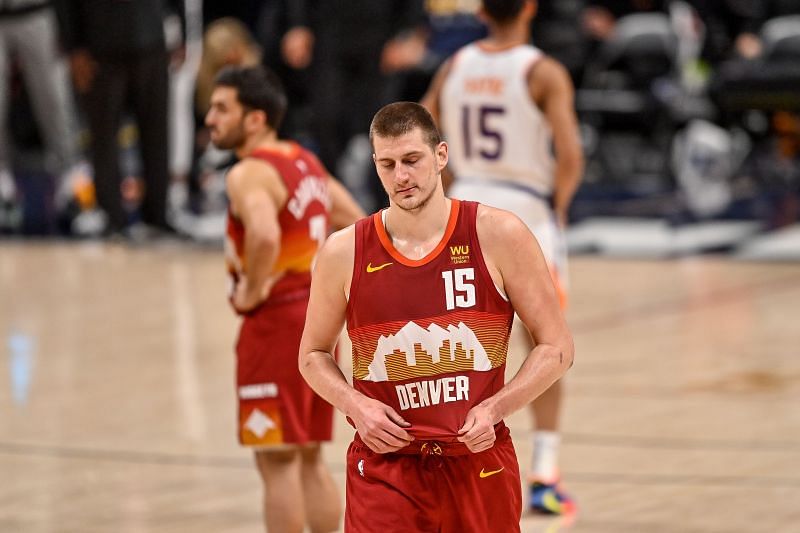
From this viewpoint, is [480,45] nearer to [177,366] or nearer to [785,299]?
[177,366]

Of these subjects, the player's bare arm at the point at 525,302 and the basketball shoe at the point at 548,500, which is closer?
the player's bare arm at the point at 525,302

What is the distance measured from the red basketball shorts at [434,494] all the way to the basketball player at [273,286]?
144cm

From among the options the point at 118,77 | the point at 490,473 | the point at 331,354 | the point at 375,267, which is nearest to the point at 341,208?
the point at 331,354

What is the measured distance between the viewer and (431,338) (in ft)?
14.2

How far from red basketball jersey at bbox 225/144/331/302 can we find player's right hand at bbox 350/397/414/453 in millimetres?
1701

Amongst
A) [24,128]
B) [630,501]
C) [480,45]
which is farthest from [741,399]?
[24,128]

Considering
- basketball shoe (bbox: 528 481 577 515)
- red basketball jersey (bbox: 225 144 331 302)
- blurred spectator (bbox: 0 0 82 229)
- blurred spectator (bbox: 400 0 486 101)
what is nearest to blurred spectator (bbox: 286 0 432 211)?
blurred spectator (bbox: 400 0 486 101)

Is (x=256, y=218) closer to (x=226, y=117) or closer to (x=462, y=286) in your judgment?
(x=226, y=117)

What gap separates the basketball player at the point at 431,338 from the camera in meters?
4.29

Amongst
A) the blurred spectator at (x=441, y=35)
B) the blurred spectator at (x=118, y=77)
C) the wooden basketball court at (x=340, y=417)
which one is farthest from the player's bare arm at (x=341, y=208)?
the blurred spectator at (x=441, y=35)

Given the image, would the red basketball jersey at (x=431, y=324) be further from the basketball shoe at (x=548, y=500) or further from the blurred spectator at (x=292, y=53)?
the blurred spectator at (x=292, y=53)

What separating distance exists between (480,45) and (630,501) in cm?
208

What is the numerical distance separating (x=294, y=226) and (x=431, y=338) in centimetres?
171

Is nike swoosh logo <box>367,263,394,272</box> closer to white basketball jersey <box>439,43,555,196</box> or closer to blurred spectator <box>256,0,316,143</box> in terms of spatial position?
white basketball jersey <box>439,43,555,196</box>
